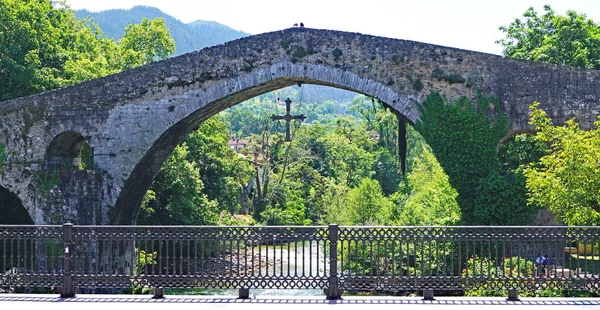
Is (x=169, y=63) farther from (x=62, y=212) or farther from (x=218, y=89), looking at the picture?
(x=62, y=212)

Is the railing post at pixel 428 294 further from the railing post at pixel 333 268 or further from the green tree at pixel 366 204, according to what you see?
the green tree at pixel 366 204

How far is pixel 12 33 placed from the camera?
24.7 meters

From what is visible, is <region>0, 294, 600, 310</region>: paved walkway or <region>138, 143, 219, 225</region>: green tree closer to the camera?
<region>0, 294, 600, 310</region>: paved walkway

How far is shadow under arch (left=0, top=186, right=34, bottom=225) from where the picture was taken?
→ 21.9 m

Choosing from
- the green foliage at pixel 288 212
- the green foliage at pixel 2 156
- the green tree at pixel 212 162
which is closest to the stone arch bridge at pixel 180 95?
the green foliage at pixel 2 156

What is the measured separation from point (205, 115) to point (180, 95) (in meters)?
1.52

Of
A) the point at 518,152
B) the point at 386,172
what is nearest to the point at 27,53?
the point at 518,152

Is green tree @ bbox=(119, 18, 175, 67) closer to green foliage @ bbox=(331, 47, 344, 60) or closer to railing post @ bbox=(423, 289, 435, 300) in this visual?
green foliage @ bbox=(331, 47, 344, 60)

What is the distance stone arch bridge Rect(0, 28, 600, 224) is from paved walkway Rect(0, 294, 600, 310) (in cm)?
915

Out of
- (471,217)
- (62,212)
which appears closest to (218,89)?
(62,212)

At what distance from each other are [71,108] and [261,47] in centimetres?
511

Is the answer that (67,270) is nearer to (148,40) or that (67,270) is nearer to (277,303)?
(277,303)

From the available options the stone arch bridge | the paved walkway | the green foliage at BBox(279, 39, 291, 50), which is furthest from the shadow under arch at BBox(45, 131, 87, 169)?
the paved walkway

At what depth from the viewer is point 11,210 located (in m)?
22.1
